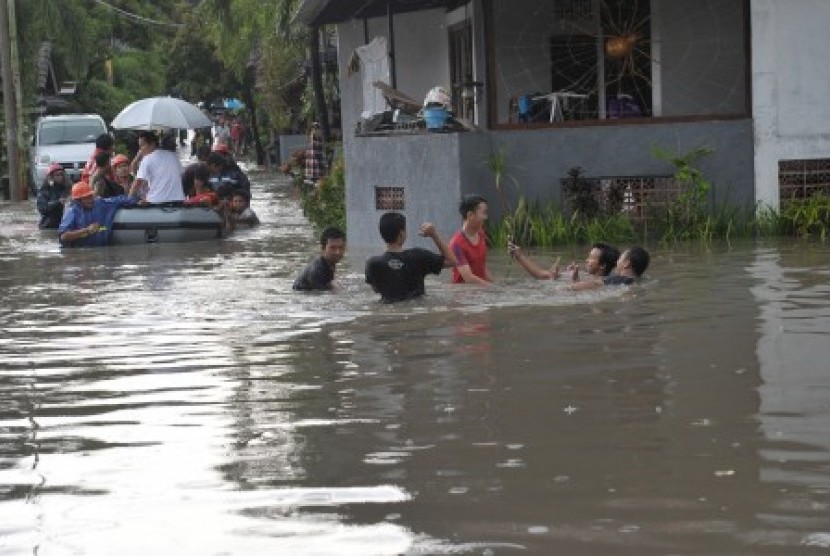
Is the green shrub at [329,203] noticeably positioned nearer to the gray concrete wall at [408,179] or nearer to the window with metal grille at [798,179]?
the gray concrete wall at [408,179]

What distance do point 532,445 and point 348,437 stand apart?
37.7 inches

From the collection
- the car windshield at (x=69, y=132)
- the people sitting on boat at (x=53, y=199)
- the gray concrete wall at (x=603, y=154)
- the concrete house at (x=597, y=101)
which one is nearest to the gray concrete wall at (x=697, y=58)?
the concrete house at (x=597, y=101)

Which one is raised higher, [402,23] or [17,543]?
[402,23]

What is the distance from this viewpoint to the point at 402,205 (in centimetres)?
2147

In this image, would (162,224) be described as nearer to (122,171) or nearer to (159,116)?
(122,171)

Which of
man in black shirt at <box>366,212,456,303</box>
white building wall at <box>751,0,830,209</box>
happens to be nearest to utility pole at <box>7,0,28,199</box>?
white building wall at <box>751,0,830,209</box>

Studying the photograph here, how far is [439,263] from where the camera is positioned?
13867 mm

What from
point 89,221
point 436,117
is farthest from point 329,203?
point 436,117

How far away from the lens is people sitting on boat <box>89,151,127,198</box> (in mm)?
25141

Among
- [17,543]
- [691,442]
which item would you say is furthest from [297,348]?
[17,543]

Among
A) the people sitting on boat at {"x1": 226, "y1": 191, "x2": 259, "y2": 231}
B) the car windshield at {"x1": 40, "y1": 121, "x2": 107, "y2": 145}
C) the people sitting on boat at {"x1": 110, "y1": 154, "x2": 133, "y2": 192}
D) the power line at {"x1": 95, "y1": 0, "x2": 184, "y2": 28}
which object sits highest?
the power line at {"x1": 95, "y1": 0, "x2": 184, "y2": 28}

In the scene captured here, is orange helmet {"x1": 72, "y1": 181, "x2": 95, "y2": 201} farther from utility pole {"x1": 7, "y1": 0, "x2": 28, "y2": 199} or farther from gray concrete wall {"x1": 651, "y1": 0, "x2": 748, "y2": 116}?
utility pole {"x1": 7, "y1": 0, "x2": 28, "y2": 199}

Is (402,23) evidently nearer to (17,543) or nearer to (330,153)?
(330,153)

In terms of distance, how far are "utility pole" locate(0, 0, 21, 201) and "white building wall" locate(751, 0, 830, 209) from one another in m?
23.1
